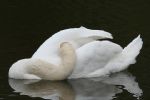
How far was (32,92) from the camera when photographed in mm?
13211

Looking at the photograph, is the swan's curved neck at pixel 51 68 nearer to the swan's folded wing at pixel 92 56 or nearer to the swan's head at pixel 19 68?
the swan's head at pixel 19 68

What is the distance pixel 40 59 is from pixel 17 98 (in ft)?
5.01

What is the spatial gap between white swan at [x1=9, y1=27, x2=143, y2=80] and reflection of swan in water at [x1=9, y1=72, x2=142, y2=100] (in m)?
0.21

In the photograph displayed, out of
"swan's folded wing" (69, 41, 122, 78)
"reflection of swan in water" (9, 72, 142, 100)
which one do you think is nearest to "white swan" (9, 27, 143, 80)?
"swan's folded wing" (69, 41, 122, 78)

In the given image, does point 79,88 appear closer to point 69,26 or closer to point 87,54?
point 87,54

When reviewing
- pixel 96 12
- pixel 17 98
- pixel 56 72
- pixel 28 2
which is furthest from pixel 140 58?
pixel 28 2

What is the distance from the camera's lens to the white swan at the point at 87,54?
45.9 feet

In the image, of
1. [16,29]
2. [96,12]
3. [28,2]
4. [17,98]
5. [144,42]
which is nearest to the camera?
[17,98]

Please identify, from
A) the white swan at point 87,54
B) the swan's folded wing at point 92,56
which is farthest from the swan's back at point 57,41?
the swan's folded wing at point 92,56

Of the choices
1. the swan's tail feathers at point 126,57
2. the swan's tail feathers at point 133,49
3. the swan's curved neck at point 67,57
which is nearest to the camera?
the swan's curved neck at point 67,57

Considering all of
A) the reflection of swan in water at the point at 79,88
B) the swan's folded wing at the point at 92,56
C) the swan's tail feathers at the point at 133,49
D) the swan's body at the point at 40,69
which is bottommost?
the reflection of swan in water at the point at 79,88

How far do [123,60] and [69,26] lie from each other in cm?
369

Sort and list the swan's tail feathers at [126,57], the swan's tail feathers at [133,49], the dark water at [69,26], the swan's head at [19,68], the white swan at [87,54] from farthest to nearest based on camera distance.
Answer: the swan's tail feathers at [133,49] < the swan's tail feathers at [126,57] < the white swan at [87,54] < the swan's head at [19,68] < the dark water at [69,26]

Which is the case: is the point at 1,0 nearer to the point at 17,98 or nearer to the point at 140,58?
the point at 140,58
